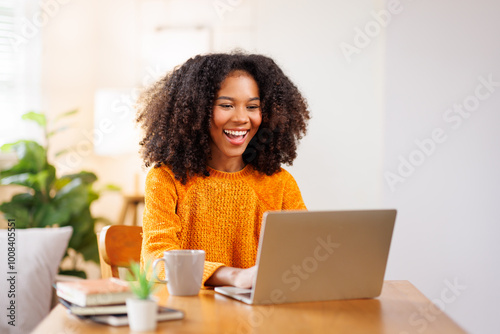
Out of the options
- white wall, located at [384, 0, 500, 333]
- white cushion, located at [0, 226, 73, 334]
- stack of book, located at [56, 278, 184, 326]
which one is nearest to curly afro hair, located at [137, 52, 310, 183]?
stack of book, located at [56, 278, 184, 326]

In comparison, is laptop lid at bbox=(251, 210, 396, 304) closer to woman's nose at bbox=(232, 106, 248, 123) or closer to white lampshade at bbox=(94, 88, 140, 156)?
woman's nose at bbox=(232, 106, 248, 123)

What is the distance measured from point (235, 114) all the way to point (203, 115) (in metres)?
0.09

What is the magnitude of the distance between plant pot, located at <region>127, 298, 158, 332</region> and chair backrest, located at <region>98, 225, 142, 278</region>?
0.70 m

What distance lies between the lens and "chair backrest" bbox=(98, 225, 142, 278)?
1.66 m

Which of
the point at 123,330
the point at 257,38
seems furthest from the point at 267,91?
the point at 257,38

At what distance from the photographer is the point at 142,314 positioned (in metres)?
0.98

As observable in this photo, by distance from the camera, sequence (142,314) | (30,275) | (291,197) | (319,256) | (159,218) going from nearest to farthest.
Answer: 1. (142,314)
2. (319,256)
3. (159,218)
4. (291,197)
5. (30,275)

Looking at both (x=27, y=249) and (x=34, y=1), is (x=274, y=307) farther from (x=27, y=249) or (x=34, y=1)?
(x=34, y=1)

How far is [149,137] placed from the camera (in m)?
1.78

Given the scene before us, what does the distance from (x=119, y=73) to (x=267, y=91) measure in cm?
233

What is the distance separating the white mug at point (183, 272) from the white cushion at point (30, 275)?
1.23 meters

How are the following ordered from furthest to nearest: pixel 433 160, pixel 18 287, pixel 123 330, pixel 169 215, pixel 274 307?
pixel 433 160, pixel 18 287, pixel 169 215, pixel 274 307, pixel 123 330

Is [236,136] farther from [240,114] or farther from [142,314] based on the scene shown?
[142,314]

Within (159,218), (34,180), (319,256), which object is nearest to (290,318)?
(319,256)
